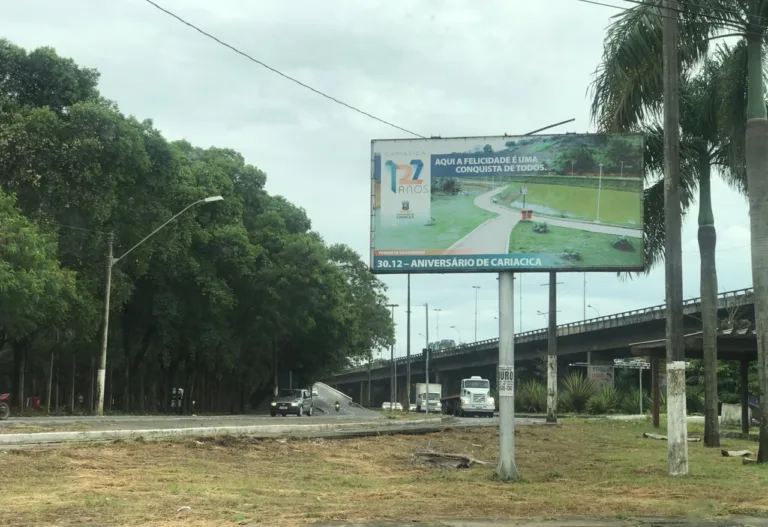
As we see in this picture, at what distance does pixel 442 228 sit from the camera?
15695mm

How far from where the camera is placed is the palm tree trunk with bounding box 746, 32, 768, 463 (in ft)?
55.2

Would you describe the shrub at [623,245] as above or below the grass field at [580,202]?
below

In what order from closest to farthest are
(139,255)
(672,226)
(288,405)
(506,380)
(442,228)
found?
Answer: (506,380), (442,228), (672,226), (139,255), (288,405)

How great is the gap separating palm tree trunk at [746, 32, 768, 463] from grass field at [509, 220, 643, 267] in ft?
10.0

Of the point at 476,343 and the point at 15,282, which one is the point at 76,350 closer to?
the point at 15,282

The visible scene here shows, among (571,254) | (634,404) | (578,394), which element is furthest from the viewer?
(634,404)

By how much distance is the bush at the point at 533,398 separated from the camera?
59.8 m

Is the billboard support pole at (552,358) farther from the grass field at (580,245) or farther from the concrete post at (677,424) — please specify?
the grass field at (580,245)

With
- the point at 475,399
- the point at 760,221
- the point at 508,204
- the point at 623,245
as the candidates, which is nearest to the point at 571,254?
the point at 623,245

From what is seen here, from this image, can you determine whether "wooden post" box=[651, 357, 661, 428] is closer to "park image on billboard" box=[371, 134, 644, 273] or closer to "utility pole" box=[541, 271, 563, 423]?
"utility pole" box=[541, 271, 563, 423]

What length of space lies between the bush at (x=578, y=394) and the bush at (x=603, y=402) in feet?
1.09

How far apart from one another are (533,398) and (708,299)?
39.1m

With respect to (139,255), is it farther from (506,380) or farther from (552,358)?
(506,380)

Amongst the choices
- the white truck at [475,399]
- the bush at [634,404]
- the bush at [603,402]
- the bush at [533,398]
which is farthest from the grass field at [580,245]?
the white truck at [475,399]
